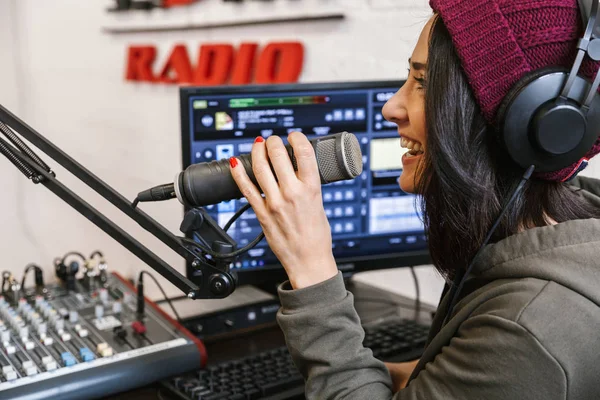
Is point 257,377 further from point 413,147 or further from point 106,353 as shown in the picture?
point 413,147

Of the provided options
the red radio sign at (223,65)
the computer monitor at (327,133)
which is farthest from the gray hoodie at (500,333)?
the red radio sign at (223,65)

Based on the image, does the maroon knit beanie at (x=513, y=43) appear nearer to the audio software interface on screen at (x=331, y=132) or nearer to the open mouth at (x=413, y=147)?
the open mouth at (x=413, y=147)

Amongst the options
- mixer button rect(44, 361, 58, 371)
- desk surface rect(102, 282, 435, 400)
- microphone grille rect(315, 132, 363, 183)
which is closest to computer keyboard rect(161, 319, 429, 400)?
desk surface rect(102, 282, 435, 400)

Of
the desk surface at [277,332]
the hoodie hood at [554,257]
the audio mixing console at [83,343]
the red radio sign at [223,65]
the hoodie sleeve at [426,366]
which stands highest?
the red radio sign at [223,65]

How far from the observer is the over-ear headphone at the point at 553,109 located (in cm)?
70

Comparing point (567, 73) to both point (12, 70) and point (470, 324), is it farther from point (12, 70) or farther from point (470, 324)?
point (12, 70)

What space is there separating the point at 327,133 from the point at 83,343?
1.88ft

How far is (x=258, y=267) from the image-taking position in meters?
1.29

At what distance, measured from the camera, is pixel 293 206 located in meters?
0.79

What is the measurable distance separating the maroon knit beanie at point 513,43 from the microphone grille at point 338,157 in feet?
0.49

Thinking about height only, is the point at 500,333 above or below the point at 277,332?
above

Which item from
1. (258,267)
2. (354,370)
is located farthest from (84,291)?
(354,370)

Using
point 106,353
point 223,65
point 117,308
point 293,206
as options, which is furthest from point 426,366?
point 223,65

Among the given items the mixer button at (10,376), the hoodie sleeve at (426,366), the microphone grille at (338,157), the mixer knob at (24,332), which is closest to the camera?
the hoodie sleeve at (426,366)
